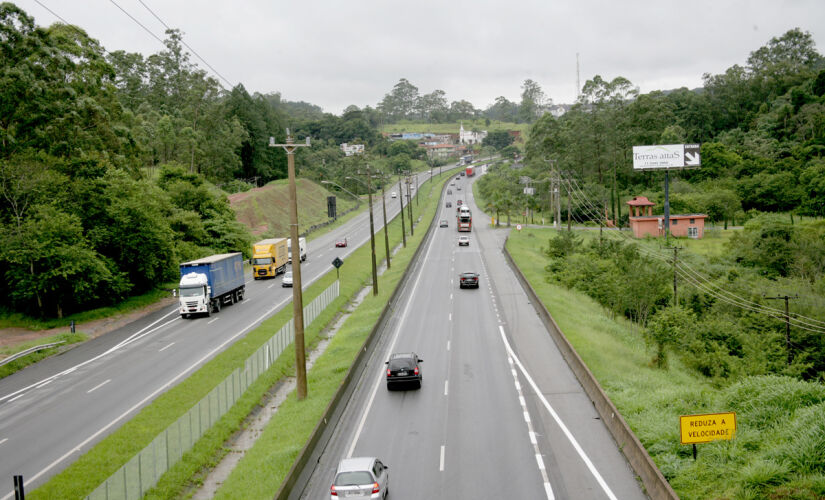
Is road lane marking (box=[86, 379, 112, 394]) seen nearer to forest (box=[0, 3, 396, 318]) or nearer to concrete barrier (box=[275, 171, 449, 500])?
concrete barrier (box=[275, 171, 449, 500])

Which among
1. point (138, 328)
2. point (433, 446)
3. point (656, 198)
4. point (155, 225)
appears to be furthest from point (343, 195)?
point (433, 446)

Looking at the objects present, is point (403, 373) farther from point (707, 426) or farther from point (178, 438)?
point (707, 426)

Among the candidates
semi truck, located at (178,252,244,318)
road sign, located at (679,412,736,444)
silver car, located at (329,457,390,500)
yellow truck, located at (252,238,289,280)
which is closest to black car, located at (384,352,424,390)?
silver car, located at (329,457,390,500)

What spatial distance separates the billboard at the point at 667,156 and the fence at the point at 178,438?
68.7 metres

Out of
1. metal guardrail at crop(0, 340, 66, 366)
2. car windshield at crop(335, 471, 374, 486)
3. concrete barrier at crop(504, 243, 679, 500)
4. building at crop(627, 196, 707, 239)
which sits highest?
building at crop(627, 196, 707, 239)

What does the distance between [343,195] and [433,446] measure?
12640 cm

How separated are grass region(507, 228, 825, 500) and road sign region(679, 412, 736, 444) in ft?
3.11

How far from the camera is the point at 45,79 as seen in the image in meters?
47.0

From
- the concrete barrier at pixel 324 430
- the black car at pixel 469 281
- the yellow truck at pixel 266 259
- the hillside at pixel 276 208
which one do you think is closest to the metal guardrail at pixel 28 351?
the concrete barrier at pixel 324 430

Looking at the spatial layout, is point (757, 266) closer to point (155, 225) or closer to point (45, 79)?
point (155, 225)

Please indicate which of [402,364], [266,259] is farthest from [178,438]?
[266,259]

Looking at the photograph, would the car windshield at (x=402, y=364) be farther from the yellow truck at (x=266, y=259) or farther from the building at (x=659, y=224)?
the building at (x=659, y=224)

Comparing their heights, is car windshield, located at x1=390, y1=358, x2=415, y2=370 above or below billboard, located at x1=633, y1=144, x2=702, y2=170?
below

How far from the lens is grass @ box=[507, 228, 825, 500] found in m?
15.1
